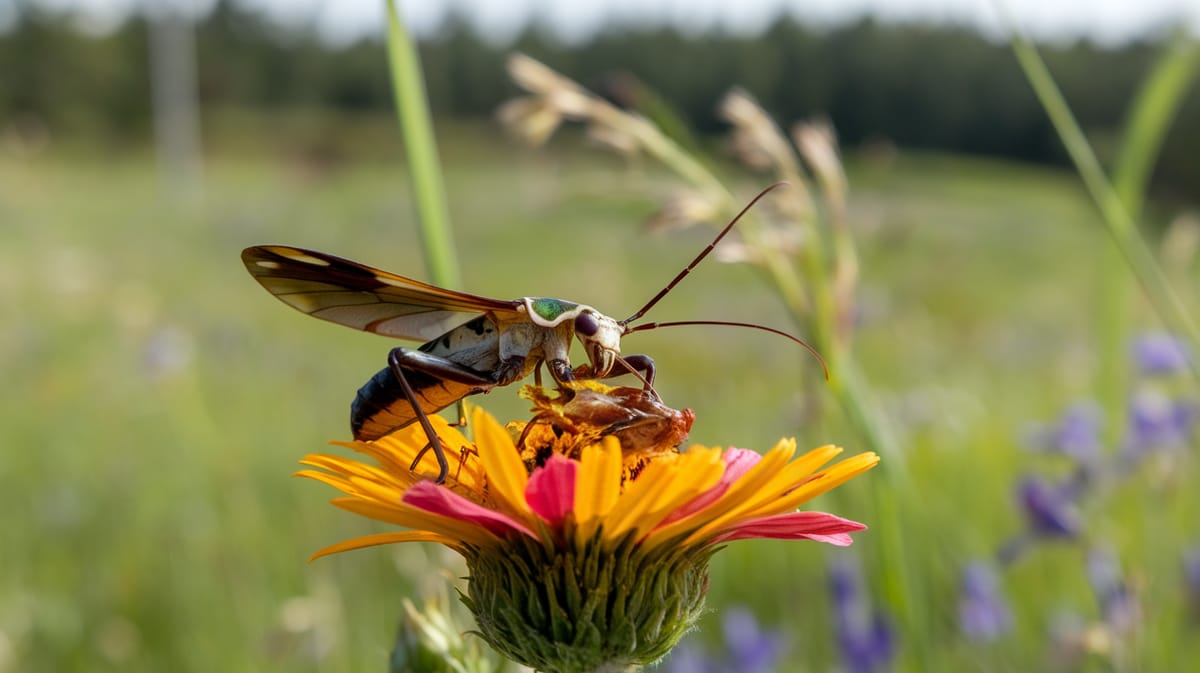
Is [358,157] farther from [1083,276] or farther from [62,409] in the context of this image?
[62,409]

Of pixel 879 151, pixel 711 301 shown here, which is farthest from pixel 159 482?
pixel 711 301

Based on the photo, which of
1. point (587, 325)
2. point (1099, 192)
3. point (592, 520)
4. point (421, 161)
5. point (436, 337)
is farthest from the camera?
point (1099, 192)

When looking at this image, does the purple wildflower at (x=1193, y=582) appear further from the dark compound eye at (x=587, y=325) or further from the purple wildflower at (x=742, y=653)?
the dark compound eye at (x=587, y=325)

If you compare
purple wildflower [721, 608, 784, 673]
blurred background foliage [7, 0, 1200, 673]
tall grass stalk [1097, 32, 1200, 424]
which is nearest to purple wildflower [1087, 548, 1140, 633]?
blurred background foliage [7, 0, 1200, 673]

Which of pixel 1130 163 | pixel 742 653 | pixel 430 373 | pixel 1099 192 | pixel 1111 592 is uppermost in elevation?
pixel 1130 163

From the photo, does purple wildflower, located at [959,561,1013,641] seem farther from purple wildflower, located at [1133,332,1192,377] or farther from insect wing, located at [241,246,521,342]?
insect wing, located at [241,246,521,342]

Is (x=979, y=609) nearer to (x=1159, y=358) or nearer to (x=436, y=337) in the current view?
(x=1159, y=358)

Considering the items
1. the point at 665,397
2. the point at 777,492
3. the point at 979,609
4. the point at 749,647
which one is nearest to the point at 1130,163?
the point at 979,609
